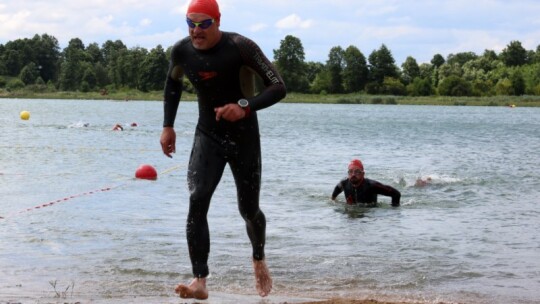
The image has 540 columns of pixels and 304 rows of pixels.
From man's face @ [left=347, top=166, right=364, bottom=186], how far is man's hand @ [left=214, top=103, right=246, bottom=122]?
9.02 meters

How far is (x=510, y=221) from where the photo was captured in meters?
14.4

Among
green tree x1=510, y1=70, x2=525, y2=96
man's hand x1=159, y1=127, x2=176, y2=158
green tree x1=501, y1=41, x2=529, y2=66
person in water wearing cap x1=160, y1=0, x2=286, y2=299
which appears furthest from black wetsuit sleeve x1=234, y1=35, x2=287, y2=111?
green tree x1=501, y1=41, x2=529, y2=66

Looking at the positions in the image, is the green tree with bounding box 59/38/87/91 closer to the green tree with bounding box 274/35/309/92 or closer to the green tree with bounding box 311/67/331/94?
→ the green tree with bounding box 274/35/309/92

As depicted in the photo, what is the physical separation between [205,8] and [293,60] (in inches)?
6169

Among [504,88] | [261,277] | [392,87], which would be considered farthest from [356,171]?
[392,87]

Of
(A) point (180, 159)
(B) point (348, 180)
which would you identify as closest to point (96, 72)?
(A) point (180, 159)

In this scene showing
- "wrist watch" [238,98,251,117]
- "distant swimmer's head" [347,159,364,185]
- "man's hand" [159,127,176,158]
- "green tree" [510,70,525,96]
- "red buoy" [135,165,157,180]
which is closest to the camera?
"wrist watch" [238,98,251,117]

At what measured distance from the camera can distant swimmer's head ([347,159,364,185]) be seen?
14.8m

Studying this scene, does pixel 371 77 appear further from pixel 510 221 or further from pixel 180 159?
pixel 510 221

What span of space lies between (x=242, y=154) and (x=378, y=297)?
7.91ft

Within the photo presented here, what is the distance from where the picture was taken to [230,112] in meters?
5.88

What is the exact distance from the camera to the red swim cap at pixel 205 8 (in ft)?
20.5

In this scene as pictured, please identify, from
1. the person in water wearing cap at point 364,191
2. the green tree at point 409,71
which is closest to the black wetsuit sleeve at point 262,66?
Result: the person in water wearing cap at point 364,191

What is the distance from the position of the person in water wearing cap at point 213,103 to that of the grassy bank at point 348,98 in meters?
127
